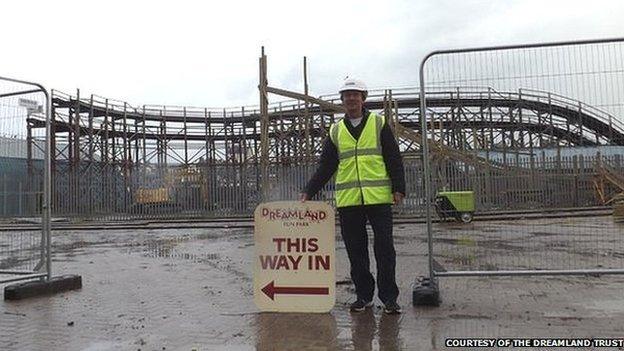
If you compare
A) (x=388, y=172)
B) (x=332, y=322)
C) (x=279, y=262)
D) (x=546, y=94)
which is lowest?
(x=332, y=322)

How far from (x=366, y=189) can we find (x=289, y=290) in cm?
124

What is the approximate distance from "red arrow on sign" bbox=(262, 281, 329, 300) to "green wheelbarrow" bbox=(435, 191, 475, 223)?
216 centimetres

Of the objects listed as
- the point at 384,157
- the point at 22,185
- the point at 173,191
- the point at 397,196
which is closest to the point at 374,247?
the point at 397,196

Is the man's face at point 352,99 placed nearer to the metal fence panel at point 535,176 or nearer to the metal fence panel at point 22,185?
the metal fence panel at point 535,176

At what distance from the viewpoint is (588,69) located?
19.4ft

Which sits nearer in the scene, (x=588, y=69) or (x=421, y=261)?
(x=588, y=69)

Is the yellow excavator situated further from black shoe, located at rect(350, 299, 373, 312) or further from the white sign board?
black shoe, located at rect(350, 299, 373, 312)

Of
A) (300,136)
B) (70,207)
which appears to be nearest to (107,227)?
(70,207)

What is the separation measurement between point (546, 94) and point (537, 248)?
103 inches

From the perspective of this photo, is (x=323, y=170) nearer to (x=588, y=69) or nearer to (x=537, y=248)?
(x=588, y=69)

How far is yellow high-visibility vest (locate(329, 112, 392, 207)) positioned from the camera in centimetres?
542

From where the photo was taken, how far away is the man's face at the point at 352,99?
5512 millimetres

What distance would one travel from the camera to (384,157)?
5.47 meters

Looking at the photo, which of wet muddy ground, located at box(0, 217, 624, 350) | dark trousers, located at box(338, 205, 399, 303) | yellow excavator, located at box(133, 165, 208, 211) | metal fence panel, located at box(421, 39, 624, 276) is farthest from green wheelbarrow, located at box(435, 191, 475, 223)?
yellow excavator, located at box(133, 165, 208, 211)
